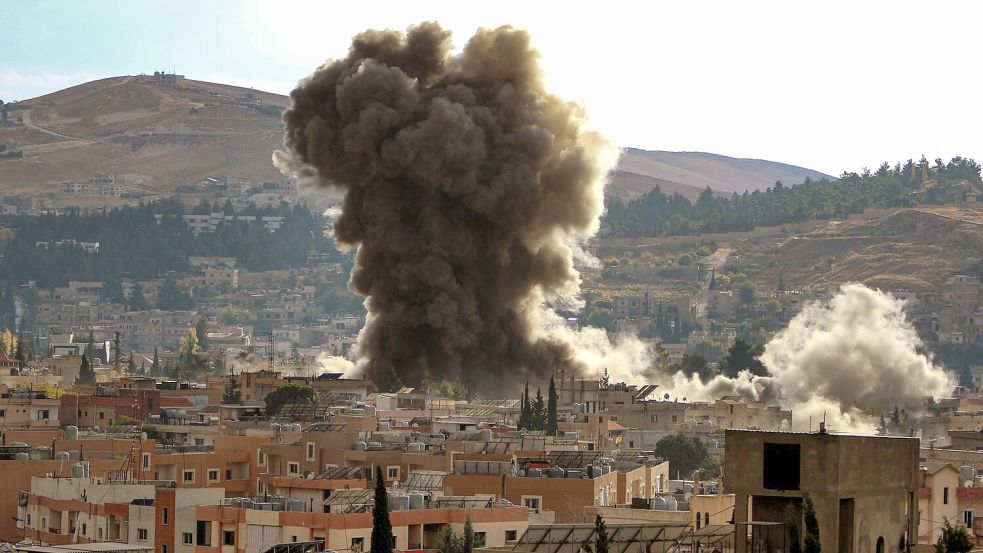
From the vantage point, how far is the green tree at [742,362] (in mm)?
96250

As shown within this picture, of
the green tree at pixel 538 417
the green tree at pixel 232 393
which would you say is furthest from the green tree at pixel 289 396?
the green tree at pixel 538 417

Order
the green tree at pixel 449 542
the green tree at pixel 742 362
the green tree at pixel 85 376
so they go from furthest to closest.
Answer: the green tree at pixel 742 362, the green tree at pixel 85 376, the green tree at pixel 449 542

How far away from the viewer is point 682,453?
51750mm

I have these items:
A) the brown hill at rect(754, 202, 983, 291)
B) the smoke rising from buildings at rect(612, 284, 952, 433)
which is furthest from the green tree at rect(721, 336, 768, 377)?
the brown hill at rect(754, 202, 983, 291)

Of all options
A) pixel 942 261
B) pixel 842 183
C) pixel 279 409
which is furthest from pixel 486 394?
pixel 842 183

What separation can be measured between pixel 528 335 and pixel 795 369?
1167 centimetres

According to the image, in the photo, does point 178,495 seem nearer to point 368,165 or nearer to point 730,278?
point 368,165

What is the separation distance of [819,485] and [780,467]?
0.41m

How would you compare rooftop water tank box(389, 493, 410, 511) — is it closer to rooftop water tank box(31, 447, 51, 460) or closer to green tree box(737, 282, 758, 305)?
rooftop water tank box(31, 447, 51, 460)

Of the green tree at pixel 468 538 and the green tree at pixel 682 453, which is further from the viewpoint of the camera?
the green tree at pixel 682 453

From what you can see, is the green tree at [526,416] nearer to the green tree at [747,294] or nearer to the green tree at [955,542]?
the green tree at [955,542]

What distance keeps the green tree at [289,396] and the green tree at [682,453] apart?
8.30m

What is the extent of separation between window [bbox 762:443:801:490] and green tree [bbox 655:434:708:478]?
3311 cm

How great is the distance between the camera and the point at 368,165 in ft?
239
